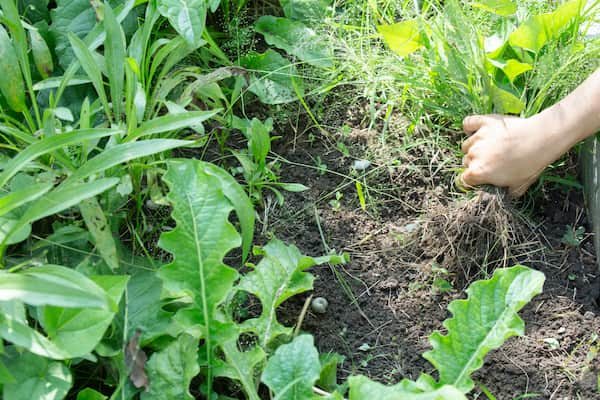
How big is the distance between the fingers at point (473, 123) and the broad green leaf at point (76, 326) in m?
0.96

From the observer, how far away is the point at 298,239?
5.59ft

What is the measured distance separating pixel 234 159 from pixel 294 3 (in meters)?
0.52

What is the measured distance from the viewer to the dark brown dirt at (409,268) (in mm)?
1489

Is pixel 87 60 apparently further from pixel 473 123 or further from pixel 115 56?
pixel 473 123

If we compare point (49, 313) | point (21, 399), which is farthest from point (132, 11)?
point (21, 399)

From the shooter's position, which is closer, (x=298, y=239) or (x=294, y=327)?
(x=294, y=327)

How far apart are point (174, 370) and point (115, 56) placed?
2.33 ft

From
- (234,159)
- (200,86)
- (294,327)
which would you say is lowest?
(294,327)

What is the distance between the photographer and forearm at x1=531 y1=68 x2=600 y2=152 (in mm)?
1607

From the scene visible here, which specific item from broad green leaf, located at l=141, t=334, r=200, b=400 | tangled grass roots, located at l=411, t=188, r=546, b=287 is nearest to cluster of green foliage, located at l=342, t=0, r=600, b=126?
tangled grass roots, located at l=411, t=188, r=546, b=287

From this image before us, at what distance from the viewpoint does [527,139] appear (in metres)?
1.68

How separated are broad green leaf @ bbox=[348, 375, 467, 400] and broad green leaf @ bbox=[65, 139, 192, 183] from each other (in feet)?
1.75

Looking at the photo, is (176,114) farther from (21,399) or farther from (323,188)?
(21,399)

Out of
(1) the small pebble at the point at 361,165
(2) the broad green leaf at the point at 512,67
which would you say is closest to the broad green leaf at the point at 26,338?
(1) the small pebble at the point at 361,165
